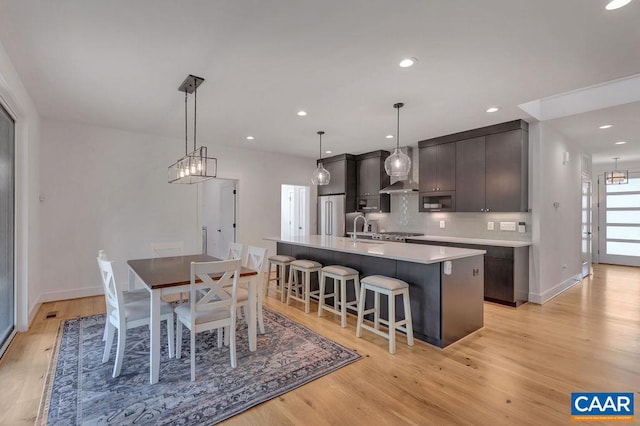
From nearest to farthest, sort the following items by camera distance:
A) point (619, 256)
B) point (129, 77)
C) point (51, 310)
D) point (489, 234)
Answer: point (129, 77) → point (51, 310) → point (489, 234) → point (619, 256)

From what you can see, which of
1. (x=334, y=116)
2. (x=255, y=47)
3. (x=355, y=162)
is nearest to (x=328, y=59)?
(x=255, y=47)

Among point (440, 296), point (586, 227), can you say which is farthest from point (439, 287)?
point (586, 227)

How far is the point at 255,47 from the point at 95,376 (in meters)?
2.86

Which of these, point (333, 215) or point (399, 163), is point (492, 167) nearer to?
point (399, 163)

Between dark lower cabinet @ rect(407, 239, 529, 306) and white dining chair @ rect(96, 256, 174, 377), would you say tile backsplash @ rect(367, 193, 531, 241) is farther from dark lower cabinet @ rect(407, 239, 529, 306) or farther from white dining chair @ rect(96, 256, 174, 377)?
white dining chair @ rect(96, 256, 174, 377)

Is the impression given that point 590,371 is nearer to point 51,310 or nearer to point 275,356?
point 275,356

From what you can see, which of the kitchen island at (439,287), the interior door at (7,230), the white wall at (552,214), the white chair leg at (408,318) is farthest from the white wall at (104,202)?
the white wall at (552,214)

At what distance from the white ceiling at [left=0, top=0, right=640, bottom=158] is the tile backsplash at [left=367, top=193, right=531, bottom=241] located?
5.46 feet

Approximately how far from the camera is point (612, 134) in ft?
15.8

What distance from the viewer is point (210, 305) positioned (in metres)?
2.53

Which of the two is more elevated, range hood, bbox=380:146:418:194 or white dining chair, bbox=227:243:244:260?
range hood, bbox=380:146:418:194

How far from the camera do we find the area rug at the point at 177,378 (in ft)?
6.59

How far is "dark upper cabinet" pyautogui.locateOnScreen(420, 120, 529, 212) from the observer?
4.39 m

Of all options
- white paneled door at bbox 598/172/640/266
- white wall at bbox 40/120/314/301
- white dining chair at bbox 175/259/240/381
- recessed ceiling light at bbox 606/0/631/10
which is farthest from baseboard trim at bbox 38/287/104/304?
white paneled door at bbox 598/172/640/266
